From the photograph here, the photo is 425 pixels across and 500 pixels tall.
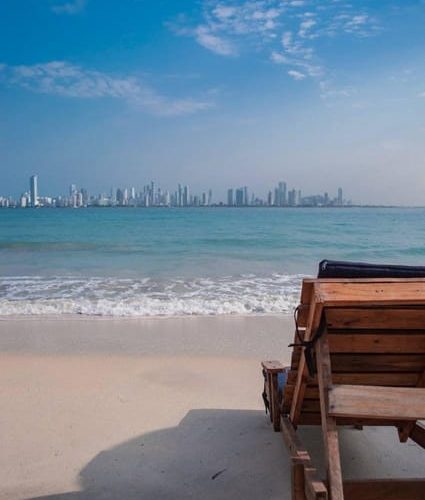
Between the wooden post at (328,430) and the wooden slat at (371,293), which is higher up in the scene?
the wooden slat at (371,293)

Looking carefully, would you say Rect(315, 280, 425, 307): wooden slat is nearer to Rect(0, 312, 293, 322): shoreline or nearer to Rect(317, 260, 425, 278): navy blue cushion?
Rect(317, 260, 425, 278): navy blue cushion

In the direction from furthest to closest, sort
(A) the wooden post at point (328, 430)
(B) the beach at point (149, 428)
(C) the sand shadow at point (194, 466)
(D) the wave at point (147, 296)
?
(D) the wave at point (147, 296)
(B) the beach at point (149, 428)
(C) the sand shadow at point (194, 466)
(A) the wooden post at point (328, 430)

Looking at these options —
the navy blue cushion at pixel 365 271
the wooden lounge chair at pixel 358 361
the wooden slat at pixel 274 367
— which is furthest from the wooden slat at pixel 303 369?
the wooden slat at pixel 274 367

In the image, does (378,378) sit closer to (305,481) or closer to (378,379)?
(378,379)

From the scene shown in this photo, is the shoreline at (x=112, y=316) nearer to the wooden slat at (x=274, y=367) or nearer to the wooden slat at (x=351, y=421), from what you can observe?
the wooden slat at (x=274, y=367)

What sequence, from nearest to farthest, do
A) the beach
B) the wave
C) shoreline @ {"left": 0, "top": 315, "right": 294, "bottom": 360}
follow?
the beach → shoreline @ {"left": 0, "top": 315, "right": 294, "bottom": 360} → the wave

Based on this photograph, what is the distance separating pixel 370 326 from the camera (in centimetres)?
257

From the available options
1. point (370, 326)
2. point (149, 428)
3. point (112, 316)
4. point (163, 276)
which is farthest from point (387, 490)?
point (163, 276)

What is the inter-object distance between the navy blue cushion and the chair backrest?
22 cm

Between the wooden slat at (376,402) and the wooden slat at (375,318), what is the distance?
1.05 ft

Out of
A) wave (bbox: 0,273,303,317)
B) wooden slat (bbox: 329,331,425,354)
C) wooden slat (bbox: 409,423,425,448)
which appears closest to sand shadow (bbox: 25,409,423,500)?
wooden slat (bbox: 409,423,425,448)

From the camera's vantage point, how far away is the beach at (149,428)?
3289mm

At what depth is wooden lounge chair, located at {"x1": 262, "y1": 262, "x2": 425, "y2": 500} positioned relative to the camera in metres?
2.31

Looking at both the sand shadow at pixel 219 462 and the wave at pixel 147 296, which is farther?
the wave at pixel 147 296
